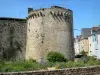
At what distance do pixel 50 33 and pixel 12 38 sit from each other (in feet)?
18.5

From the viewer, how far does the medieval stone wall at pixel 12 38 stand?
3106cm

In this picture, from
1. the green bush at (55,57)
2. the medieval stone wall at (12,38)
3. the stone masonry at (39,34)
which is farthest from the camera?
the medieval stone wall at (12,38)

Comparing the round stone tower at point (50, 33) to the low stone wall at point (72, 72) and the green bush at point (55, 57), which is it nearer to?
the green bush at point (55, 57)

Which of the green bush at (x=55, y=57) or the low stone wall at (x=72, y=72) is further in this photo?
the green bush at (x=55, y=57)

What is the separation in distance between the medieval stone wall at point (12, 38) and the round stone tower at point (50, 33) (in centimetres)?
185

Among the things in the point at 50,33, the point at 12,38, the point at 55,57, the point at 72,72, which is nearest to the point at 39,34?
the point at 50,33

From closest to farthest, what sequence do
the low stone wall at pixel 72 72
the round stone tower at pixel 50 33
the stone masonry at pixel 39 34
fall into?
1. the low stone wall at pixel 72 72
2. the round stone tower at pixel 50 33
3. the stone masonry at pixel 39 34

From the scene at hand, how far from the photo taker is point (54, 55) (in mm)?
27453

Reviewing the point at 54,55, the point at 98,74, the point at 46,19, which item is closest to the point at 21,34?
the point at 46,19

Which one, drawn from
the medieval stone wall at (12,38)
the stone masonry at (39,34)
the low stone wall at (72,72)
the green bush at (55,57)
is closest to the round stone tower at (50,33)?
the stone masonry at (39,34)

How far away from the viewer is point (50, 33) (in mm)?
29203

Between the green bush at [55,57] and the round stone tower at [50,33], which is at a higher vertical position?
the round stone tower at [50,33]

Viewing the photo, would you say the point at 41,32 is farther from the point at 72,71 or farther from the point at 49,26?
the point at 72,71

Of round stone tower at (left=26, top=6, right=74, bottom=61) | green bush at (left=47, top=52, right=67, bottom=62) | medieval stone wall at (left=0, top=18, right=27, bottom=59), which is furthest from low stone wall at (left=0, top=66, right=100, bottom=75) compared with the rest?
medieval stone wall at (left=0, top=18, right=27, bottom=59)
